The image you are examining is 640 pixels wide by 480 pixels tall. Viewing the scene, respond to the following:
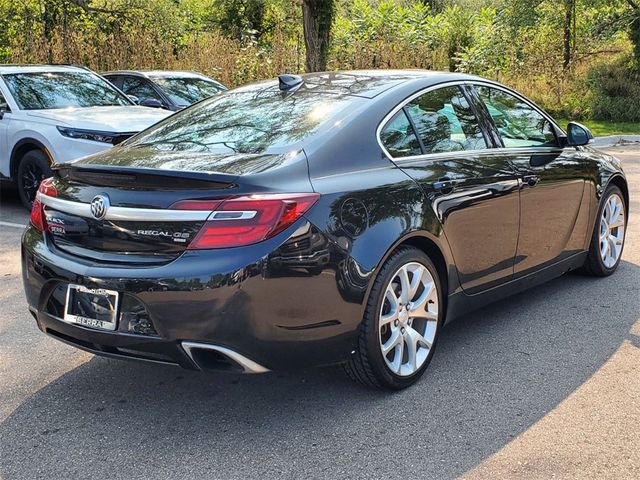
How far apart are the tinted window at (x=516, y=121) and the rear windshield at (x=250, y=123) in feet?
3.87

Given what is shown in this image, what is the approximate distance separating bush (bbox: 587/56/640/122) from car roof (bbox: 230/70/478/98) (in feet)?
47.9

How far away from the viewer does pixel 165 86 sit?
11.2 metres

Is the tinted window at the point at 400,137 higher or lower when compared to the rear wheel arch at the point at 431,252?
higher

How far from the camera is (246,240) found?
2.96 m

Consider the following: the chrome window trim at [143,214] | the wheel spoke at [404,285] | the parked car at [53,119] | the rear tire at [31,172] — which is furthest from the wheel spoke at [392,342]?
the rear tire at [31,172]

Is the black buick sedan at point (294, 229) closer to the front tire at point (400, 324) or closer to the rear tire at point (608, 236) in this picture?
the front tire at point (400, 324)

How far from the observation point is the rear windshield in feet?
11.5

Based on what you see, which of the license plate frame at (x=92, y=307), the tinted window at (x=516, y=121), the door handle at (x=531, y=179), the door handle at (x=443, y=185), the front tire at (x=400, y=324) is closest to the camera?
the license plate frame at (x=92, y=307)

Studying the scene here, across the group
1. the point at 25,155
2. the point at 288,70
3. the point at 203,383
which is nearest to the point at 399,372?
the point at 203,383

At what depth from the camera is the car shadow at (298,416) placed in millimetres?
2963

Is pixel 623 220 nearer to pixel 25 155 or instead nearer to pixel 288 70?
pixel 25 155

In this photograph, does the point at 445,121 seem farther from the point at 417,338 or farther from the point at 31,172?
the point at 31,172

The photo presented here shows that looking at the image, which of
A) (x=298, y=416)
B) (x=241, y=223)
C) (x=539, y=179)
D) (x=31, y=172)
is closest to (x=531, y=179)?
(x=539, y=179)

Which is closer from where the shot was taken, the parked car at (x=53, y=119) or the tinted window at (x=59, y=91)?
the parked car at (x=53, y=119)
